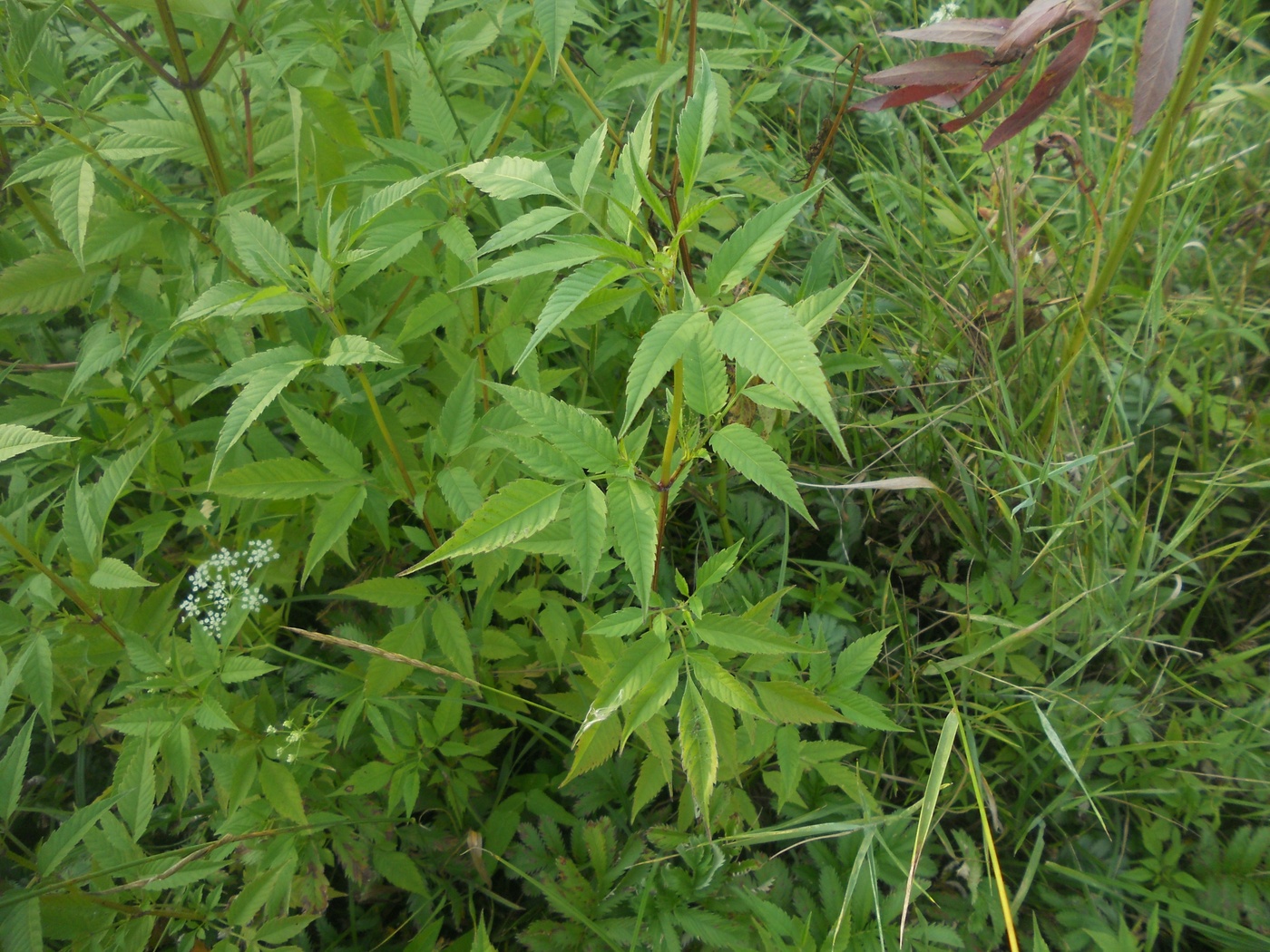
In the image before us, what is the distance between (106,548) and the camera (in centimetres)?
194

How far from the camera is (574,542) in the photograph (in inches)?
41.2

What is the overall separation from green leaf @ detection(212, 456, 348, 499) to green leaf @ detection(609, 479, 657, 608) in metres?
0.61

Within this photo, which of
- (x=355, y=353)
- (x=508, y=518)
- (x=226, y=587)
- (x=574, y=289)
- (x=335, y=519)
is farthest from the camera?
(x=226, y=587)

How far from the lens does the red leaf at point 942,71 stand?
48.0 inches

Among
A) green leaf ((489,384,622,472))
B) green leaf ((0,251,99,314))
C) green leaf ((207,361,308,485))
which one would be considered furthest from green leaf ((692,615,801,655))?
green leaf ((0,251,99,314))

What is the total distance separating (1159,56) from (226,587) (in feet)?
6.01

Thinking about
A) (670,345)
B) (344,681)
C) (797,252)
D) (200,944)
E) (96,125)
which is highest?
(96,125)

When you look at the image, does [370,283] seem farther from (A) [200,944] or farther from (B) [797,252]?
(A) [200,944]

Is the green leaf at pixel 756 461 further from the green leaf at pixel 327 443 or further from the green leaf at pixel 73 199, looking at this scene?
the green leaf at pixel 73 199

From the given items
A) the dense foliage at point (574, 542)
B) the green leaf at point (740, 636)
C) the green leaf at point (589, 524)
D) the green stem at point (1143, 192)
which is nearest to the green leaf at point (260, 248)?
the dense foliage at point (574, 542)

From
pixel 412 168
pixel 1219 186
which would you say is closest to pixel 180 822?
pixel 412 168

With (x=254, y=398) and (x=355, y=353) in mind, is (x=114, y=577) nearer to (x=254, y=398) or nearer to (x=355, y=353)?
(x=254, y=398)

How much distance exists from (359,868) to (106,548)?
41.8 inches

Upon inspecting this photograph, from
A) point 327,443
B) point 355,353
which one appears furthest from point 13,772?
point 355,353
